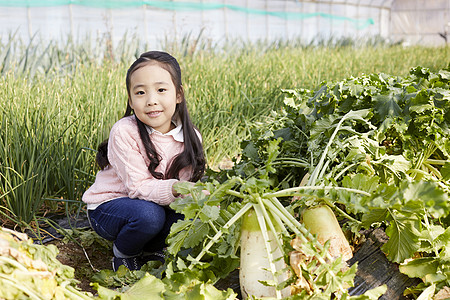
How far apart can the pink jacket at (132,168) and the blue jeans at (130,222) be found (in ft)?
0.11

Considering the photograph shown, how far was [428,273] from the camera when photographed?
1.46 meters

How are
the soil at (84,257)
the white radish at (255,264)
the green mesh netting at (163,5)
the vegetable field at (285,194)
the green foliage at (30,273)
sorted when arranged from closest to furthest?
the green foliage at (30,273), the vegetable field at (285,194), the white radish at (255,264), the soil at (84,257), the green mesh netting at (163,5)

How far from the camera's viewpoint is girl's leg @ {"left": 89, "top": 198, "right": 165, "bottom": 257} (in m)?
1.67

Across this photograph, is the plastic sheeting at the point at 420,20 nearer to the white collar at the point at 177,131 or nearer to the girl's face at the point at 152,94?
the white collar at the point at 177,131

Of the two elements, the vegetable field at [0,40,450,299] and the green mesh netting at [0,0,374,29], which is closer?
the vegetable field at [0,40,450,299]

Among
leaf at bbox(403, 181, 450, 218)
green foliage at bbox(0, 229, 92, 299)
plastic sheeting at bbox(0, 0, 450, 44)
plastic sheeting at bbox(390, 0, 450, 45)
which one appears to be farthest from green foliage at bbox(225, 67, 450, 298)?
plastic sheeting at bbox(390, 0, 450, 45)

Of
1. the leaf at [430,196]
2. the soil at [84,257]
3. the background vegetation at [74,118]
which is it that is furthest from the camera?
the background vegetation at [74,118]

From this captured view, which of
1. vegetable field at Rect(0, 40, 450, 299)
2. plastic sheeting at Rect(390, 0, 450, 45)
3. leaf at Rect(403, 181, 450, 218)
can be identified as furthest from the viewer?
plastic sheeting at Rect(390, 0, 450, 45)

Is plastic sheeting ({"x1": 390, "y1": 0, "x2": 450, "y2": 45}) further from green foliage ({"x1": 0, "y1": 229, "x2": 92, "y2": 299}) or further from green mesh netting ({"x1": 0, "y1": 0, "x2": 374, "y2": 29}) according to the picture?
green foliage ({"x1": 0, "y1": 229, "x2": 92, "y2": 299})

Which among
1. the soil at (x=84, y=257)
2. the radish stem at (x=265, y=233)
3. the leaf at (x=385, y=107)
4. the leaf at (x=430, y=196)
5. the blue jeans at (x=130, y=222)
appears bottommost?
the soil at (x=84, y=257)

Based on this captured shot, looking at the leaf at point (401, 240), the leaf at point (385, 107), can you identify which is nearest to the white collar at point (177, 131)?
the leaf at point (385, 107)

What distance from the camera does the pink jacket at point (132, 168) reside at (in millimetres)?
1700

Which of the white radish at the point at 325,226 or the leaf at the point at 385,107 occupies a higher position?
the leaf at the point at 385,107

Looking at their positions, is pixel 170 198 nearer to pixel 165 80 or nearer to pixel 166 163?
pixel 166 163
